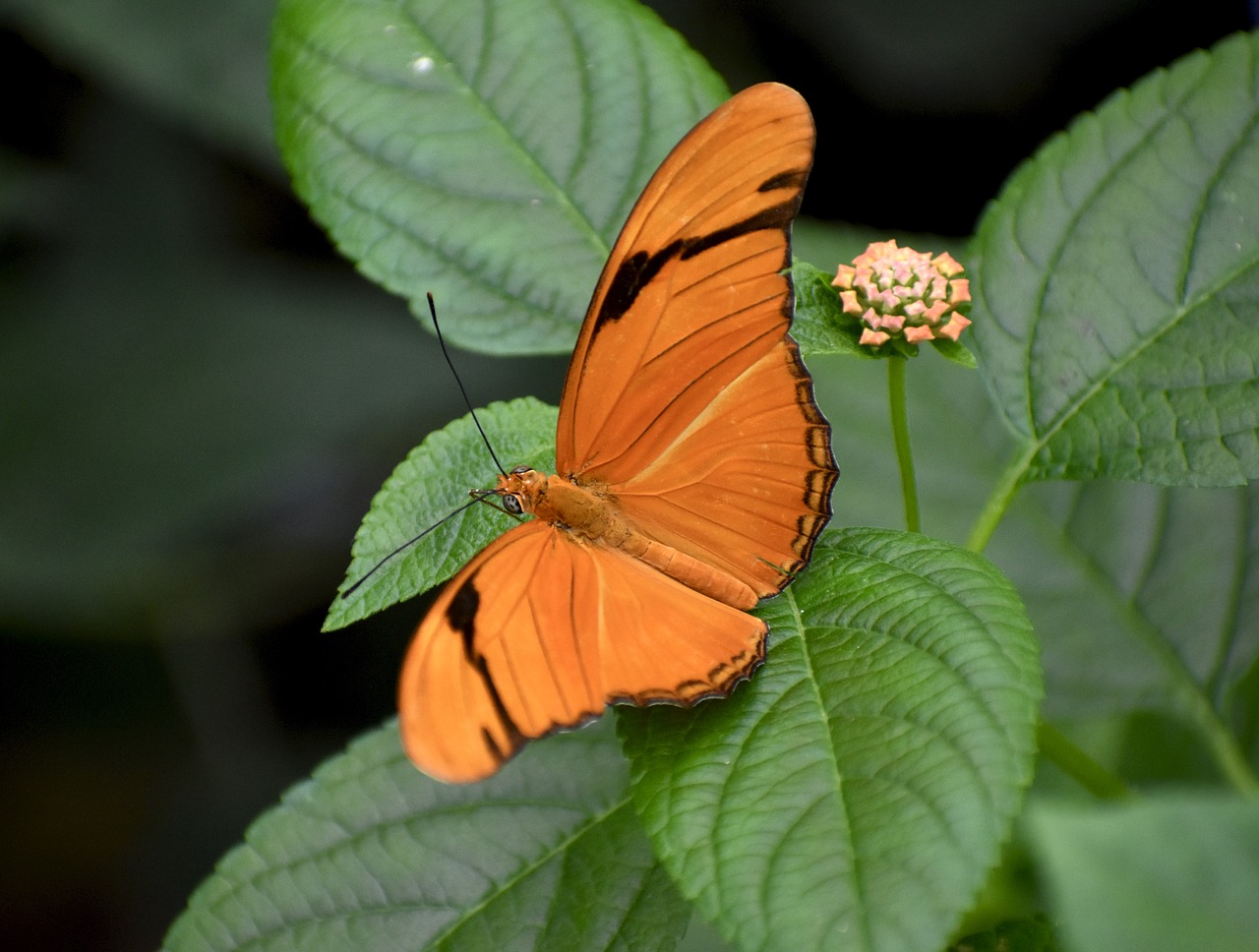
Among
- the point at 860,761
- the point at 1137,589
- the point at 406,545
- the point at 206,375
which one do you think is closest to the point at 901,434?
the point at 860,761

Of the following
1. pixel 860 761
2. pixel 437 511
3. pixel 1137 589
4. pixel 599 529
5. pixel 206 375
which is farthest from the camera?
pixel 206 375

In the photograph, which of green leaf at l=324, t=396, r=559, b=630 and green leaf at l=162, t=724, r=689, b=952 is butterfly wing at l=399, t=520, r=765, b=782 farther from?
green leaf at l=162, t=724, r=689, b=952

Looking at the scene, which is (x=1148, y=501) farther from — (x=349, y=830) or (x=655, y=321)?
(x=349, y=830)

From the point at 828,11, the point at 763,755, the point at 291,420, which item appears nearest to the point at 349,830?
the point at 763,755

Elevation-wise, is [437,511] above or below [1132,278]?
above

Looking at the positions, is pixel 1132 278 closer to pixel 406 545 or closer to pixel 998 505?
pixel 998 505

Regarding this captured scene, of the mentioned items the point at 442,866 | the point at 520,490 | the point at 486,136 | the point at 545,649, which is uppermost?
the point at 486,136

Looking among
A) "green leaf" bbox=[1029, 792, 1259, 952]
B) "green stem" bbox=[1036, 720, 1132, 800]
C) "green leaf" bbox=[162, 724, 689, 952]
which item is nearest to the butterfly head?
"green leaf" bbox=[162, 724, 689, 952]
